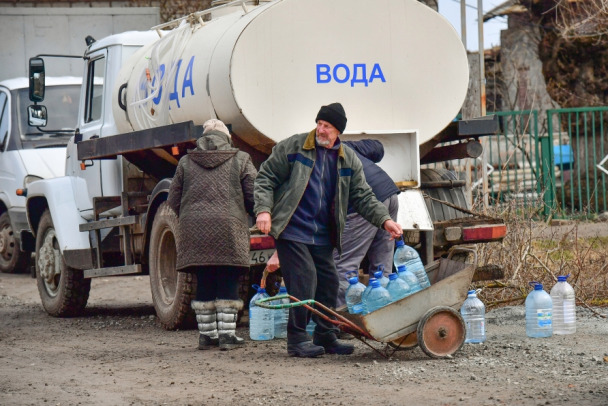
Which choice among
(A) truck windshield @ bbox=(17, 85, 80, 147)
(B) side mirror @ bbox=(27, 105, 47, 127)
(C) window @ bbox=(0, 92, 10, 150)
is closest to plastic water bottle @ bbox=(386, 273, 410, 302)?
(B) side mirror @ bbox=(27, 105, 47, 127)

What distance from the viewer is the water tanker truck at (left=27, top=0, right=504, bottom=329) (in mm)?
8469

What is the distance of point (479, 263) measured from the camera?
10.5 m

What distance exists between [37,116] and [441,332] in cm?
578

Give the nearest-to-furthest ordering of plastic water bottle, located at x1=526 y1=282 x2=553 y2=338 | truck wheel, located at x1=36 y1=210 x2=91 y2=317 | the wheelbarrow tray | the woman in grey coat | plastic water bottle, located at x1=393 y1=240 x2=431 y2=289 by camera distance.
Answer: the wheelbarrow tray → plastic water bottle, located at x1=393 y1=240 x2=431 y2=289 → plastic water bottle, located at x1=526 y1=282 x2=553 y2=338 → the woman in grey coat → truck wheel, located at x1=36 y1=210 x2=91 y2=317

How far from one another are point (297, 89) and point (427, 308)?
223 centimetres

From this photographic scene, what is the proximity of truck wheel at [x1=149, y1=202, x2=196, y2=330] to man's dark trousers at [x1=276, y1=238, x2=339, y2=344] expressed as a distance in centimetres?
168

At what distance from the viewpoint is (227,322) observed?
8242 millimetres

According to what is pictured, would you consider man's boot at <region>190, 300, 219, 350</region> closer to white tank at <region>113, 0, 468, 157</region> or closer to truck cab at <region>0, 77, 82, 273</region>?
white tank at <region>113, 0, 468, 157</region>

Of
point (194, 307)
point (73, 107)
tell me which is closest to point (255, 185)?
point (194, 307)

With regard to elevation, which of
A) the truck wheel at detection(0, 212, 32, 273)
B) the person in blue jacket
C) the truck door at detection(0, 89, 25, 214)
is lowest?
the truck wheel at detection(0, 212, 32, 273)

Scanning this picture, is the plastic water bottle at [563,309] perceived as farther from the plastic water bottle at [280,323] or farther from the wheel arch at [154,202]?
the wheel arch at [154,202]

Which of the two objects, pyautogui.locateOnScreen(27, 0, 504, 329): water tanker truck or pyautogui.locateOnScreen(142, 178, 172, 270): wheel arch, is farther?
pyautogui.locateOnScreen(142, 178, 172, 270): wheel arch

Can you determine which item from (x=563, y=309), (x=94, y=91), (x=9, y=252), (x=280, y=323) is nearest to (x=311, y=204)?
(x=280, y=323)

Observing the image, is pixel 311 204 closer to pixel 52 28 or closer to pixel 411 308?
pixel 411 308
